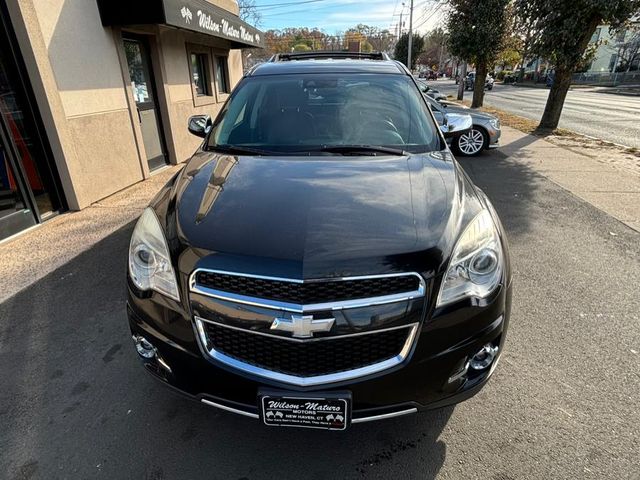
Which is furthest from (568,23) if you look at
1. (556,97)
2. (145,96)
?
(145,96)

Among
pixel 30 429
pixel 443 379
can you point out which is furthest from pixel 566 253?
pixel 30 429

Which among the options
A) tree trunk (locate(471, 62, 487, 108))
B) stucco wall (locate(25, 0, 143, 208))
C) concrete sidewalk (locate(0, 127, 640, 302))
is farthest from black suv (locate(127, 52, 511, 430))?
tree trunk (locate(471, 62, 487, 108))

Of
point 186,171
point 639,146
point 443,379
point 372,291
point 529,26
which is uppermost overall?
point 529,26

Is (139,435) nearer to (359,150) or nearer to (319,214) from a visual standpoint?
(319,214)

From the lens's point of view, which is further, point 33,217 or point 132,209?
point 132,209

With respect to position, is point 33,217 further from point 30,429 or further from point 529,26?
point 529,26

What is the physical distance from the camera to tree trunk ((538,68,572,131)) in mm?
10922

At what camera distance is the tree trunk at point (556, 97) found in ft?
35.8

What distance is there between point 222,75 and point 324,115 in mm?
10968

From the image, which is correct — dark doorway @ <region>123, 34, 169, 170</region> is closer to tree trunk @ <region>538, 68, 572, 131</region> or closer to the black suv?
the black suv

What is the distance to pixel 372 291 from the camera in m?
1.62

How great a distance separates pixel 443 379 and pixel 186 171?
1.88 metres

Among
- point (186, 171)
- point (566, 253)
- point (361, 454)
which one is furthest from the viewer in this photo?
point (566, 253)

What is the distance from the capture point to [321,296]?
160cm
